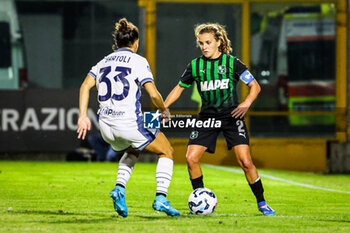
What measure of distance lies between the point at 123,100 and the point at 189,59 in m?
9.63

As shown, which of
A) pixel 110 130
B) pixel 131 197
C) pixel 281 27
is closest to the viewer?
pixel 110 130

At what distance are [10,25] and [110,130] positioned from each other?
9.75m

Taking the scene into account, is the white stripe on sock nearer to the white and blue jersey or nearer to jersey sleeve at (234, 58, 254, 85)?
the white and blue jersey

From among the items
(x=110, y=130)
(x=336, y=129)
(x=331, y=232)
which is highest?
(x=110, y=130)

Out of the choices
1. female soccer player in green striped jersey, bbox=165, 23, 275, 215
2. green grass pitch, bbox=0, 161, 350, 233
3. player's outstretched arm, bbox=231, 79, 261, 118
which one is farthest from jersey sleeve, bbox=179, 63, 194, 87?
green grass pitch, bbox=0, 161, 350, 233

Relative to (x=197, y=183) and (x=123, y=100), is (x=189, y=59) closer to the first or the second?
(x=197, y=183)

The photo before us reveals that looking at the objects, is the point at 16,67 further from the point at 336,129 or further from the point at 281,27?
the point at 336,129

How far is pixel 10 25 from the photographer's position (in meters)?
16.5

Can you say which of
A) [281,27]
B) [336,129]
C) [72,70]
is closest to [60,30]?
[72,70]

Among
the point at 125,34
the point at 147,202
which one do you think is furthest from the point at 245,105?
the point at 147,202

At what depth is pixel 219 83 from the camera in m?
8.10

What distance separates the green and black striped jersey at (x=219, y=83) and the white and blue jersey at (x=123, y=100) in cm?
92

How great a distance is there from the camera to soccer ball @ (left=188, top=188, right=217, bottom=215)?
25.6ft

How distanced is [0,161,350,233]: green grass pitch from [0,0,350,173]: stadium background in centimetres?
190
